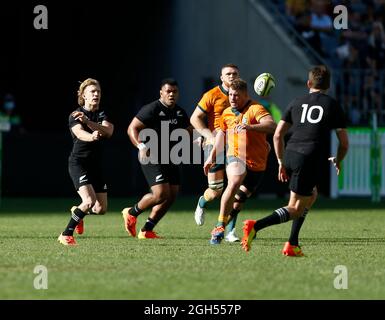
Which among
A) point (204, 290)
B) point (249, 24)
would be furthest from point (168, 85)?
point (249, 24)

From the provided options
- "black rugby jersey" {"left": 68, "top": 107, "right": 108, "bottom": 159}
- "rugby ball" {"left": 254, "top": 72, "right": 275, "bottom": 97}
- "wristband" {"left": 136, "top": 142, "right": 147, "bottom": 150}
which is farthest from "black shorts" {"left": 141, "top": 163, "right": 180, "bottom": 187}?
"rugby ball" {"left": 254, "top": 72, "right": 275, "bottom": 97}

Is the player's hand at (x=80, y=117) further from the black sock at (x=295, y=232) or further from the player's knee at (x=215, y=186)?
the black sock at (x=295, y=232)

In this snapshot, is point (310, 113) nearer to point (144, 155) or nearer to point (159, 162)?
point (144, 155)

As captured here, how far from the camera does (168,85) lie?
16.1 metres

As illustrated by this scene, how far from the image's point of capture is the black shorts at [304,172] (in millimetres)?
13094

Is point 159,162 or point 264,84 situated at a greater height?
point 264,84

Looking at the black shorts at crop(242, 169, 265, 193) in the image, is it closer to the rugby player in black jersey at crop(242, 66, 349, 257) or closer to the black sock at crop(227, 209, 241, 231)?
the black sock at crop(227, 209, 241, 231)

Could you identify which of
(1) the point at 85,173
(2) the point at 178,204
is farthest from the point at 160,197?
(2) the point at 178,204

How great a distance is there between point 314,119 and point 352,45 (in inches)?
731

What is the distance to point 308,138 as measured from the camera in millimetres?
13156

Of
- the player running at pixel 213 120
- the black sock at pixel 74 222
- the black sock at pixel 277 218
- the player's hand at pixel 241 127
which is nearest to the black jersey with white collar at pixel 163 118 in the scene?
the player running at pixel 213 120
